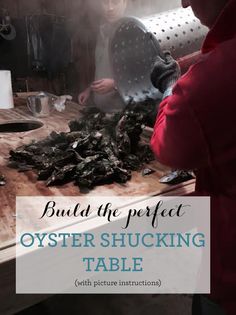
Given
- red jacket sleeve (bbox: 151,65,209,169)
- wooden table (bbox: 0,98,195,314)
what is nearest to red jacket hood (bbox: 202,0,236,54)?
red jacket sleeve (bbox: 151,65,209,169)

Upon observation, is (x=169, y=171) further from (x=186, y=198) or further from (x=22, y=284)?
(x=22, y=284)

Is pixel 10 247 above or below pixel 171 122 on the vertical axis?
below

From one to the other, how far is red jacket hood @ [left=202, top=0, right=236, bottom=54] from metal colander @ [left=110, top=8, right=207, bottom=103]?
708mm

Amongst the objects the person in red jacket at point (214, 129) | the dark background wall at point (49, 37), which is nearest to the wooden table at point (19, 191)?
the person in red jacket at point (214, 129)

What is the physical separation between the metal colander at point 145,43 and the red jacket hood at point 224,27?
708 mm

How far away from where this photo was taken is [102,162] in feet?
4.30

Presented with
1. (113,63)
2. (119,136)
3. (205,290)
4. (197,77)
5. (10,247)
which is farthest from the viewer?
(113,63)

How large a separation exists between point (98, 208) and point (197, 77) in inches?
21.8

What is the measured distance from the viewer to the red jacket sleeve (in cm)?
69

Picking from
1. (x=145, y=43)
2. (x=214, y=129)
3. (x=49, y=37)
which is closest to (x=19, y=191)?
(x=214, y=129)

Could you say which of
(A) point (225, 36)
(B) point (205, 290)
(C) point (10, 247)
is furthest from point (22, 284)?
(A) point (225, 36)

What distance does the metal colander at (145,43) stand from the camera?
1585 millimetres

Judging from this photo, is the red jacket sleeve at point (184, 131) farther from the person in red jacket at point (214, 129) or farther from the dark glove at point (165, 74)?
the dark glove at point (165, 74)

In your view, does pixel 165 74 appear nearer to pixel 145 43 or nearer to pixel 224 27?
pixel 224 27
